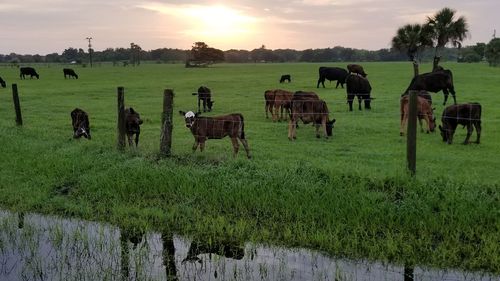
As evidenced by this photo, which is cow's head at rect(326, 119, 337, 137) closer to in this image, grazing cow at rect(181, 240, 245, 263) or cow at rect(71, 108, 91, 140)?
cow at rect(71, 108, 91, 140)

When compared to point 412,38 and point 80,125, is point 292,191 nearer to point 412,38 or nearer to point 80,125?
point 80,125

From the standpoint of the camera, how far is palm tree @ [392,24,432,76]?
39125mm

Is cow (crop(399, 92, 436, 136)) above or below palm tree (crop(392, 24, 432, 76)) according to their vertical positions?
below

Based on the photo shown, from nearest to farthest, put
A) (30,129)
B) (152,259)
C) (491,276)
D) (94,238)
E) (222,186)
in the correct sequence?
(491,276) < (152,259) < (94,238) < (222,186) < (30,129)

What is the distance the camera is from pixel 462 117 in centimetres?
1442

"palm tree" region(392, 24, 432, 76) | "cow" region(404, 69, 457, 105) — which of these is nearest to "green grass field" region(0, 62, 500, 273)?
"cow" region(404, 69, 457, 105)

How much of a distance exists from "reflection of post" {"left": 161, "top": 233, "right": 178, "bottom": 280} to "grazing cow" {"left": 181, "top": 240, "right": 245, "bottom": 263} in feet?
0.77

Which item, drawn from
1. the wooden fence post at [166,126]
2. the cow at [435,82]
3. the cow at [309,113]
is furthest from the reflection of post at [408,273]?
the cow at [435,82]

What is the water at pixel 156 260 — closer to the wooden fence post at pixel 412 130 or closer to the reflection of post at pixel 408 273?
the reflection of post at pixel 408 273

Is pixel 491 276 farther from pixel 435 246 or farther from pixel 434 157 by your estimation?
pixel 434 157

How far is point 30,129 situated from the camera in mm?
16656

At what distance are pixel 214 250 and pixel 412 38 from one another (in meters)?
35.6

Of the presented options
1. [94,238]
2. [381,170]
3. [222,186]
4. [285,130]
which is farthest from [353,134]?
[94,238]

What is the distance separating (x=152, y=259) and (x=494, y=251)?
16.8 ft
